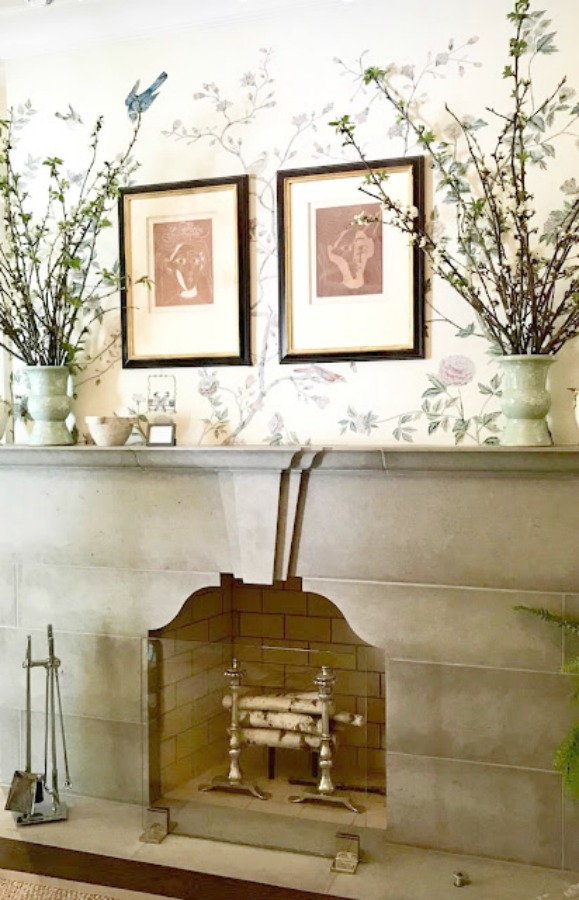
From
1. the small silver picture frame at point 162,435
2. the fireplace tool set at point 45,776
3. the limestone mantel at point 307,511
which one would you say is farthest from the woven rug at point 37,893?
the small silver picture frame at point 162,435

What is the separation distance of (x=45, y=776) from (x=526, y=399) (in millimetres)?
1814

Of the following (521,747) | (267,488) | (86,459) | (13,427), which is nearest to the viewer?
(521,747)

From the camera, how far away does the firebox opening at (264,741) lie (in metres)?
2.31

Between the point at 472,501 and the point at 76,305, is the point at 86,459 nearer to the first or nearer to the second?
the point at 76,305

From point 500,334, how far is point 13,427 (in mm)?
1646

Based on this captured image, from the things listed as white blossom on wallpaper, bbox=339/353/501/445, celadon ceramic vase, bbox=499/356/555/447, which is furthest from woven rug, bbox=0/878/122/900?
celadon ceramic vase, bbox=499/356/555/447

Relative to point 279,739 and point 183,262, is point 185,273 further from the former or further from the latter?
point 279,739

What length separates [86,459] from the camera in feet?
8.38

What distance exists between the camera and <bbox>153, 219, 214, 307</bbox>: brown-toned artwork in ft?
8.70

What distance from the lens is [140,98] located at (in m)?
2.71

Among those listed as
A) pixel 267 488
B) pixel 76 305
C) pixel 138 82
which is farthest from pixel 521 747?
pixel 138 82

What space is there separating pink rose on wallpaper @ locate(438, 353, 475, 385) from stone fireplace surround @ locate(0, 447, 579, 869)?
30cm

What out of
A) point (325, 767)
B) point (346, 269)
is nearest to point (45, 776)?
point (325, 767)

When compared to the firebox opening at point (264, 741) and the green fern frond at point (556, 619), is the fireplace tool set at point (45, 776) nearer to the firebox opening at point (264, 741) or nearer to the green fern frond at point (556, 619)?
the firebox opening at point (264, 741)
